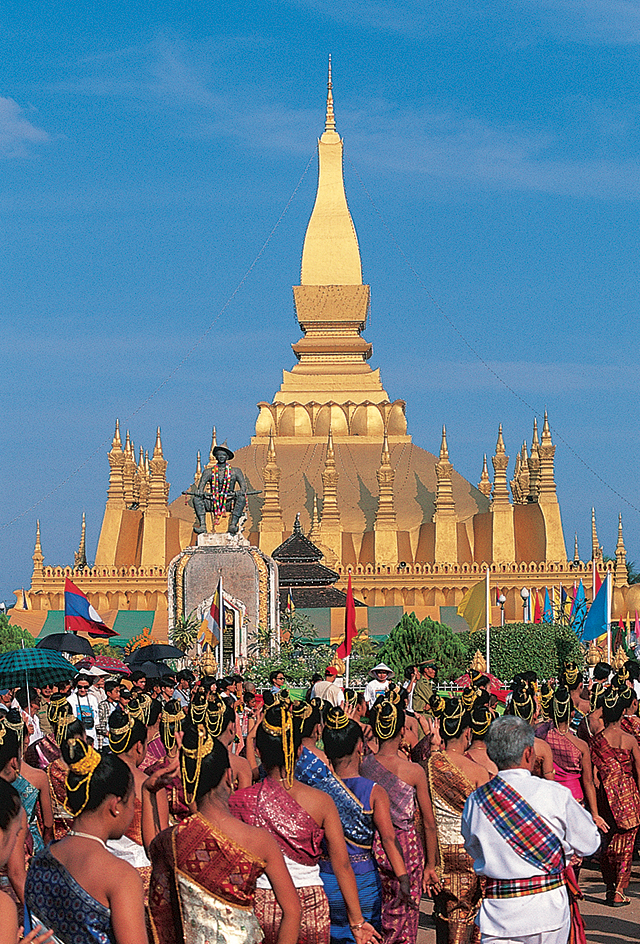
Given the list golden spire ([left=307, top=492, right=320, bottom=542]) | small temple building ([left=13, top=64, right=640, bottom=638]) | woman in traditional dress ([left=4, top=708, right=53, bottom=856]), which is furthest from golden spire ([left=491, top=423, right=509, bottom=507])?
woman in traditional dress ([left=4, top=708, right=53, bottom=856])

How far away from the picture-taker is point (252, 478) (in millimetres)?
49562

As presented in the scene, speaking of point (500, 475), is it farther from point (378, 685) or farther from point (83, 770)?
point (83, 770)

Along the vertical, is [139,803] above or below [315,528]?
below

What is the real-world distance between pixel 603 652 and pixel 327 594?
22.2ft

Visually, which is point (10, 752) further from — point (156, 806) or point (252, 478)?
point (252, 478)

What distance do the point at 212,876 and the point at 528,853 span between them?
149 cm

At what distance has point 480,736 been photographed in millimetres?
8297

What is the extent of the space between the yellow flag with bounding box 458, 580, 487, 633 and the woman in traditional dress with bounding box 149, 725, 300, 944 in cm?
3058

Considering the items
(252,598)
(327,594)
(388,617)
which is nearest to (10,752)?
(252,598)

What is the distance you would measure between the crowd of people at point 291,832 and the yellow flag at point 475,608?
26.6 m

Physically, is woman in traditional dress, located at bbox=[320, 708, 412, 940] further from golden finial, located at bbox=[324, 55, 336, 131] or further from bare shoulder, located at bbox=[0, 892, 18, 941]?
golden finial, located at bbox=[324, 55, 336, 131]

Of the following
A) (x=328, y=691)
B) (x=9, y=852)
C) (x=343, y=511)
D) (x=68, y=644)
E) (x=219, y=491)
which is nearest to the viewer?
(x=9, y=852)

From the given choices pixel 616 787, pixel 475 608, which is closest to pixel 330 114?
pixel 475 608

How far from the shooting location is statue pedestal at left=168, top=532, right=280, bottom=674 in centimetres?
3030
